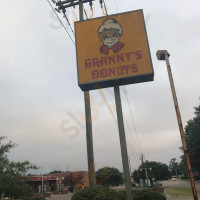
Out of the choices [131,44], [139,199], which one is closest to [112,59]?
[131,44]

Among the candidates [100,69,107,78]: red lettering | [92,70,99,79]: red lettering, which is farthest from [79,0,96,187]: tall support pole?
[100,69,107,78]: red lettering

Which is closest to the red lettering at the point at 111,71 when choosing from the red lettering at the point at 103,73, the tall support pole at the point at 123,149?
the red lettering at the point at 103,73

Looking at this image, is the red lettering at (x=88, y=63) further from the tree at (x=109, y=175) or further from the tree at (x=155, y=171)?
the tree at (x=155, y=171)

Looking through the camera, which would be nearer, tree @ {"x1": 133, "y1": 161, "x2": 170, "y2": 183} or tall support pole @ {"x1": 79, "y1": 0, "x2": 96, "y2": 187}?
tall support pole @ {"x1": 79, "y1": 0, "x2": 96, "y2": 187}

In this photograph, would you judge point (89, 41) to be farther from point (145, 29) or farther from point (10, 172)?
point (10, 172)

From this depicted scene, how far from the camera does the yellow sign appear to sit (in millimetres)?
8234

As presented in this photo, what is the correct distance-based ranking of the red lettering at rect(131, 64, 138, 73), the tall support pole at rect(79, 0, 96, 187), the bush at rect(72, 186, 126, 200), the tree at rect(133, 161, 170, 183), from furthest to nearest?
1. the tree at rect(133, 161, 170, 183)
2. the tall support pole at rect(79, 0, 96, 187)
3. the bush at rect(72, 186, 126, 200)
4. the red lettering at rect(131, 64, 138, 73)

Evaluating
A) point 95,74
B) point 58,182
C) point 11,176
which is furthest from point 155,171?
point 95,74

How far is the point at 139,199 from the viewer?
13297mm

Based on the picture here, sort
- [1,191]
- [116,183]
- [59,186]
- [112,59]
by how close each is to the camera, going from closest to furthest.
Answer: [112,59] → [1,191] → [59,186] → [116,183]

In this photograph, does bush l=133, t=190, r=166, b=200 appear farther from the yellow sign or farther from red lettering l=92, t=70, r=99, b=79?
red lettering l=92, t=70, r=99, b=79

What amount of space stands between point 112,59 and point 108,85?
968 mm

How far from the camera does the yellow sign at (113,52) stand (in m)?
8.23

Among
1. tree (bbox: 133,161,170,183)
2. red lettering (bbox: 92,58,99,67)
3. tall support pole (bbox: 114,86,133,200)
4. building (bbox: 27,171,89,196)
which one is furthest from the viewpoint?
tree (bbox: 133,161,170,183)
